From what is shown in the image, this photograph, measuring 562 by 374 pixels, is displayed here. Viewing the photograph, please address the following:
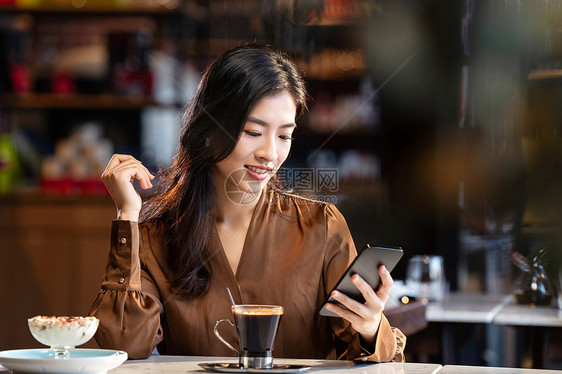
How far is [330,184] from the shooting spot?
285cm

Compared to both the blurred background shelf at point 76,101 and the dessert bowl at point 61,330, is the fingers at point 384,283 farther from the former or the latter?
the blurred background shelf at point 76,101

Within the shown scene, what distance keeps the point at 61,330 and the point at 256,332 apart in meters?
0.28

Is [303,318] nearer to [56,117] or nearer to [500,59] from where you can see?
[500,59]

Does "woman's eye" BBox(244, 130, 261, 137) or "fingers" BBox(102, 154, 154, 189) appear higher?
"woman's eye" BBox(244, 130, 261, 137)

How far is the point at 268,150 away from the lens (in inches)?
60.1

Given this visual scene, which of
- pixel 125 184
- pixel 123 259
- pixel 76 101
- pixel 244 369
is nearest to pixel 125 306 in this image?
pixel 123 259

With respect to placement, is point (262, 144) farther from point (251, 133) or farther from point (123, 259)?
point (123, 259)

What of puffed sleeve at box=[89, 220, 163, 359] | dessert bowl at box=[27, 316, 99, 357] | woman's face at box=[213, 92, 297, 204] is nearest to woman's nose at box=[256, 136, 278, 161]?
woman's face at box=[213, 92, 297, 204]

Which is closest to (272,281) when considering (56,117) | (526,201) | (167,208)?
(167,208)

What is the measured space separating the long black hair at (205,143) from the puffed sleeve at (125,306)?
13 cm

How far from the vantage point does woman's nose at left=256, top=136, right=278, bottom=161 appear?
1523mm

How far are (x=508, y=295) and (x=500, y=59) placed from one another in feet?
2.89

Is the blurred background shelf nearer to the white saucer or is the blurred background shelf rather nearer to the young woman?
the young woman

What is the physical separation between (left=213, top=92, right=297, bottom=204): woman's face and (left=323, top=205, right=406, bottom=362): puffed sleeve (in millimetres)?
172
